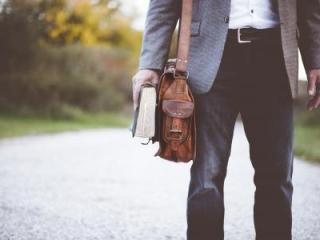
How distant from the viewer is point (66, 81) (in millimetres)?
26188

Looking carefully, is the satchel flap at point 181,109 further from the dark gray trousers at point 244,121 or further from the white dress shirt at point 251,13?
the white dress shirt at point 251,13

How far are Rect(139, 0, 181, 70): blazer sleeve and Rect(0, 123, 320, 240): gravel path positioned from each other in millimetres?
1537

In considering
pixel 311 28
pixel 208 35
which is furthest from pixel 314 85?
pixel 208 35

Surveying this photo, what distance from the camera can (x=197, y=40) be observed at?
227cm

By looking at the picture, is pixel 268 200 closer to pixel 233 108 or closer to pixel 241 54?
pixel 233 108

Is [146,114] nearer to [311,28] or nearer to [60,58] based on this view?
[311,28]

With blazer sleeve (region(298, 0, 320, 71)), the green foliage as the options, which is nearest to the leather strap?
blazer sleeve (region(298, 0, 320, 71))

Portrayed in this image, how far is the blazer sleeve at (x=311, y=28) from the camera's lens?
7.73 ft

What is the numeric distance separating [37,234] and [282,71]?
201cm

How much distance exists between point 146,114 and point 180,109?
14 centimetres

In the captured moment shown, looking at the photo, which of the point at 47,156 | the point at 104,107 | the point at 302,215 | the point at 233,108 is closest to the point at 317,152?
the point at 47,156

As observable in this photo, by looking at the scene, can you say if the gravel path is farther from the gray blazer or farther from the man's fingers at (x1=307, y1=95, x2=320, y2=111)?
the gray blazer

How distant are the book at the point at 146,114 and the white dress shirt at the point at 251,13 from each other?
1.46 ft

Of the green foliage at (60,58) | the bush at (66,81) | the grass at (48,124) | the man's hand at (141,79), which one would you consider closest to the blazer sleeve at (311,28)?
the man's hand at (141,79)
